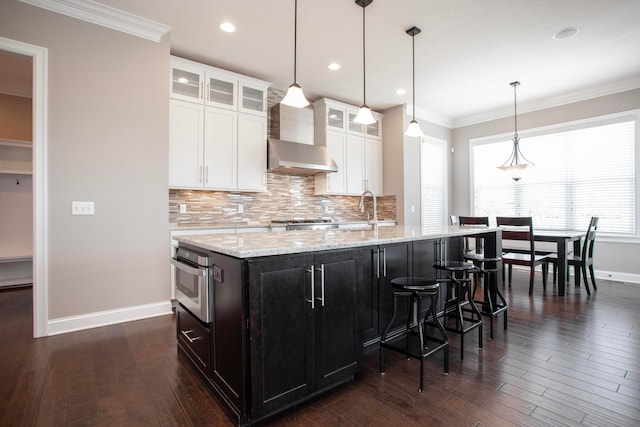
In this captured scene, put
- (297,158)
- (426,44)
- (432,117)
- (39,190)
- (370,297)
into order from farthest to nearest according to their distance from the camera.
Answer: (432,117) → (297,158) → (426,44) → (39,190) → (370,297)

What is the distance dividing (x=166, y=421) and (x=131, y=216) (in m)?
2.13

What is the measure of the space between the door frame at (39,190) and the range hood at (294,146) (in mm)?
2414

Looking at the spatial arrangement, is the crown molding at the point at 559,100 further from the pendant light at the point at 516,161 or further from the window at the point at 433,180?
the window at the point at 433,180

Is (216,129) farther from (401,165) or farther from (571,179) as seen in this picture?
(571,179)

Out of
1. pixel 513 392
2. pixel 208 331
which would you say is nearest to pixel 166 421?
pixel 208 331

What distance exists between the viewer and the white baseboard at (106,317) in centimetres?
279

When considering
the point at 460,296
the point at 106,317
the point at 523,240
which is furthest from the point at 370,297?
the point at 523,240

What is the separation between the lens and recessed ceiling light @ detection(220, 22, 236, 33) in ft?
10.5

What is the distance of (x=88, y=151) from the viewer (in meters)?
2.93

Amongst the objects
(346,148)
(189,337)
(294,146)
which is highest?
(346,148)

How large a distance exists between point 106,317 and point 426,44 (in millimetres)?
4372

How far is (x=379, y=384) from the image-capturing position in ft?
6.38

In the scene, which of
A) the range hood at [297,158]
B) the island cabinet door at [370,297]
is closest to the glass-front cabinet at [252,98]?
the range hood at [297,158]

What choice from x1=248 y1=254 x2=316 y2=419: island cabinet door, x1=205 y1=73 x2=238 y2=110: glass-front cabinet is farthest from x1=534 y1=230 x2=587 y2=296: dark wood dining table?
x1=205 y1=73 x2=238 y2=110: glass-front cabinet
